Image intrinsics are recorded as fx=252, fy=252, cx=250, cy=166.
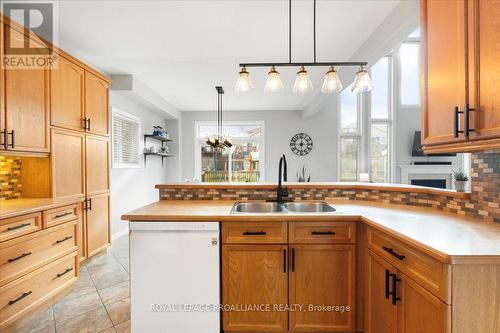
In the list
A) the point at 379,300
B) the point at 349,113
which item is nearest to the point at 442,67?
the point at 379,300

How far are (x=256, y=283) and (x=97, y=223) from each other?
2.16 metres

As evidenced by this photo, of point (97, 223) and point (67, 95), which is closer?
point (67, 95)

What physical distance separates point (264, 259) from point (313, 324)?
0.55m

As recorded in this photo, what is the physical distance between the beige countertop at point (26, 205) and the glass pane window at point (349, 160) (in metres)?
6.02

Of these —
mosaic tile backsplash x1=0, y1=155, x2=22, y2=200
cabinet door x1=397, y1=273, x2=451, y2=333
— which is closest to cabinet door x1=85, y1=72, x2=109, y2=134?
mosaic tile backsplash x1=0, y1=155, x2=22, y2=200

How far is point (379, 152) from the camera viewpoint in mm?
6656

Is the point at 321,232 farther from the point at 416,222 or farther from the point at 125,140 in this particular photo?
the point at 125,140

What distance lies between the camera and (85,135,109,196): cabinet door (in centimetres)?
280

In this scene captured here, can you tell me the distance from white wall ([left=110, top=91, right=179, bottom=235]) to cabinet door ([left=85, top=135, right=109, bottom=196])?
887mm

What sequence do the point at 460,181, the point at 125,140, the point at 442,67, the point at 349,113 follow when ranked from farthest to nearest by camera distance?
the point at 349,113
the point at 125,140
the point at 460,181
the point at 442,67

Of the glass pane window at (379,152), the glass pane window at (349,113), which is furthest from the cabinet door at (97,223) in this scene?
the glass pane window at (379,152)

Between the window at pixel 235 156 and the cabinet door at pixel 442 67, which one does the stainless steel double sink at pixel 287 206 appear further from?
the window at pixel 235 156

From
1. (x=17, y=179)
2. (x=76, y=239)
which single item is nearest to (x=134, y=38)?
(x=17, y=179)

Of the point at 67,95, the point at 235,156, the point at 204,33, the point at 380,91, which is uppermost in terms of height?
the point at 380,91
